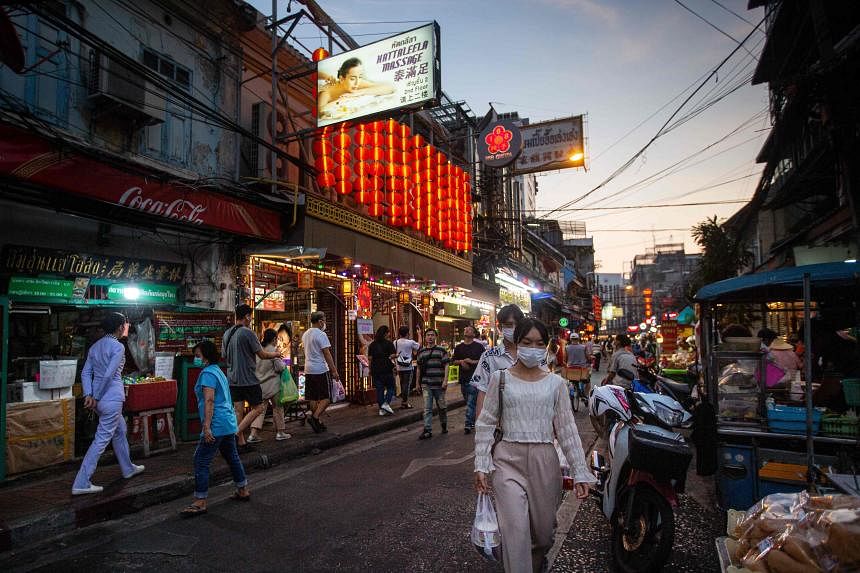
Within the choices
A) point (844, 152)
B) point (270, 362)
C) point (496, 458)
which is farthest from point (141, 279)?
point (844, 152)

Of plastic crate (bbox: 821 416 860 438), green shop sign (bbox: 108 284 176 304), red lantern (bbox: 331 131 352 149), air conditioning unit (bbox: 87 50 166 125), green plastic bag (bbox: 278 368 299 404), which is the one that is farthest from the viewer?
red lantern (bbox: 331 131 352 149)

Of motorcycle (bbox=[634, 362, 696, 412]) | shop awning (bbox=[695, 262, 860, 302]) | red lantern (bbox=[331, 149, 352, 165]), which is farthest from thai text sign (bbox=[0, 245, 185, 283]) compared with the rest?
shop awning (bbox=[695, 262, 860, 302])

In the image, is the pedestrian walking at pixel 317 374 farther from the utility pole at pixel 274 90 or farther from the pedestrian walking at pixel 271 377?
the utility pole at pixel 274 90

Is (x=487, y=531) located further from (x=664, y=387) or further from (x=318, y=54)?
(x=318, y=54)

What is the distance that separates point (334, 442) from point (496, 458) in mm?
6570

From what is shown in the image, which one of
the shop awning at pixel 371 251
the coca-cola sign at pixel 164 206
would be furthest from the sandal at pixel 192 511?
the shop awning at pixel 371 251

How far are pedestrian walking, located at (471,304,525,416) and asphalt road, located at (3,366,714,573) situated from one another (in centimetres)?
131

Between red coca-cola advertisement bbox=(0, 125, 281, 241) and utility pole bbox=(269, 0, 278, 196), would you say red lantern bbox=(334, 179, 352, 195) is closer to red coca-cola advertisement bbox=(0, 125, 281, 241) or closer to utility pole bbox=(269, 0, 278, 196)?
utility pole bbox=(269, 0, 278, 196)

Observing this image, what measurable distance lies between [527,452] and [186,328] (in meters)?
7.63

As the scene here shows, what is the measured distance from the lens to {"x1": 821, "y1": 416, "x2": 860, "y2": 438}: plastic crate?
452cm

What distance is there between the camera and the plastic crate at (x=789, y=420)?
→ 470 cm

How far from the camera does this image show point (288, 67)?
503 inches

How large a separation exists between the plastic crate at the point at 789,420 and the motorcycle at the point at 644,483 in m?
1.10

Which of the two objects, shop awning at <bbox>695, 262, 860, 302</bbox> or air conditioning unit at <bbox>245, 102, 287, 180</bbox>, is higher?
air conditioning unit at <bbox>245, 102, 287, 180</bbox>
